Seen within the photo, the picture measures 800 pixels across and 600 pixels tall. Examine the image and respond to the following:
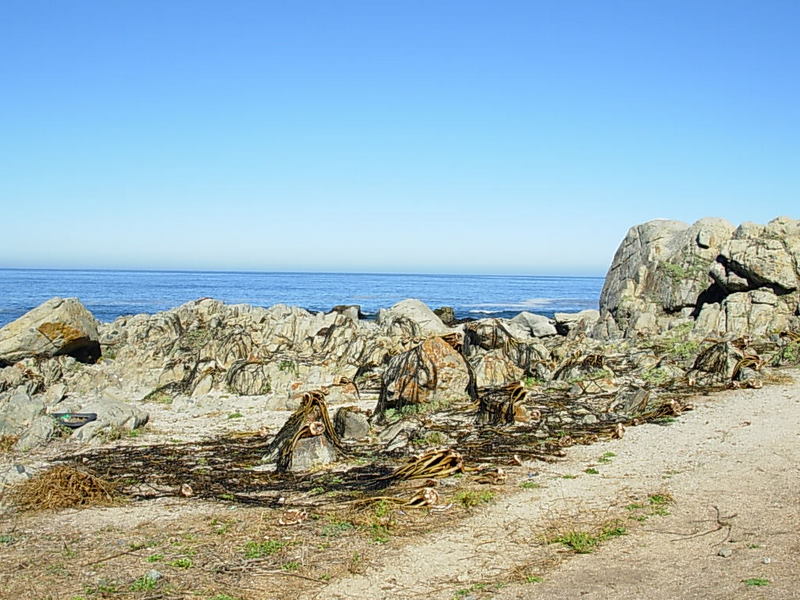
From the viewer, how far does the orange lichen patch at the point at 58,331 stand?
23.0m

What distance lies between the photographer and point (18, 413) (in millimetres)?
14250

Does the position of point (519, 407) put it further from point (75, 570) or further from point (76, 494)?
point (75, 570)

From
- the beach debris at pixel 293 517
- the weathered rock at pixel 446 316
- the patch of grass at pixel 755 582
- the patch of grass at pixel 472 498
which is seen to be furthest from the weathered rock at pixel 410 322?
the patch of grass at pixel 755 582

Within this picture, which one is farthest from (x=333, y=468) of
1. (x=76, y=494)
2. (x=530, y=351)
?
(x=530, y=351)

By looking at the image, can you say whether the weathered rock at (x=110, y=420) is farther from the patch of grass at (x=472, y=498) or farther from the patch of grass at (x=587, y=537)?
the patch of grass at (x=587, y=537)

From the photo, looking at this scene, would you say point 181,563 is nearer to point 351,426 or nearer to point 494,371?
point 351,426

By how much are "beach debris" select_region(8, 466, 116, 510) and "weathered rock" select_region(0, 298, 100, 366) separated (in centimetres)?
1492

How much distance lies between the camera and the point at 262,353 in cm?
2367

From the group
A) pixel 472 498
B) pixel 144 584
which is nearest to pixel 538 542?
pixel 472 498

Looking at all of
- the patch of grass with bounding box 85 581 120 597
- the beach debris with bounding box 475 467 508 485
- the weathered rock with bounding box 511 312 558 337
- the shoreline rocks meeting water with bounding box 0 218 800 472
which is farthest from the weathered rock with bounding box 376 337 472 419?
the weathered rock with bounding box 511 312 558 337

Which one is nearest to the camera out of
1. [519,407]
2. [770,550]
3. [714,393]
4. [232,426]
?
[770,550]

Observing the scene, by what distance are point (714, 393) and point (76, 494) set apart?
10.9 meters

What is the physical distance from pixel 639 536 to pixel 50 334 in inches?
821

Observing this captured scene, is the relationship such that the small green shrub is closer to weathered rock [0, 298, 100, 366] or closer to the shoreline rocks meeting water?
the shoreline rocks meeting water
